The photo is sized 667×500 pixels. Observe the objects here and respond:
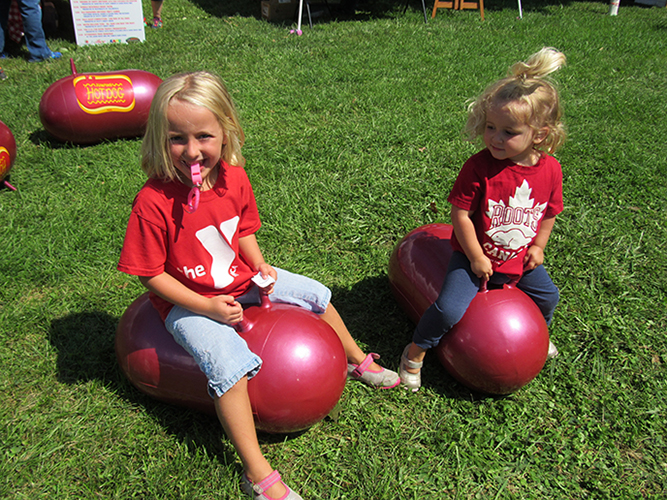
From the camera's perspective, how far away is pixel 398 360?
3.15 m

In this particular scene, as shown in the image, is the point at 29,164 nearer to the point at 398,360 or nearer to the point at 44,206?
the point at 44,206

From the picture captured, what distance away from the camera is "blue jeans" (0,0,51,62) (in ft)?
24.3

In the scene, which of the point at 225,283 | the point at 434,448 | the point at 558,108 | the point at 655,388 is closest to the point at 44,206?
the point at 225,283

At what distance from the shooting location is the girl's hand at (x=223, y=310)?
7.37 ft

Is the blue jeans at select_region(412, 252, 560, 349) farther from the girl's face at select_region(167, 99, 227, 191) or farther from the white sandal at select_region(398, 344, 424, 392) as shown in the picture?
the girl's face at select_region(167, 99, 227, 191)

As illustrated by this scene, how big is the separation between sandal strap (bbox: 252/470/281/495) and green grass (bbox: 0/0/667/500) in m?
0.13

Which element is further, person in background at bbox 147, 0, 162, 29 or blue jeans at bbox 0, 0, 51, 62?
person in background at bbox 147, 0, 162, 29

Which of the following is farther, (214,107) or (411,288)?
(411,288)

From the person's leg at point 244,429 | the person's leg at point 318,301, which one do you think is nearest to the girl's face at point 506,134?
the person's leg at point 318,301

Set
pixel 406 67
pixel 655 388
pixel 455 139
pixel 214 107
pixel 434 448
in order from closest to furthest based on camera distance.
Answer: pixel 214 107
pixel 434 448
pixel 655 388
pixel 455 139
pixel 406 67

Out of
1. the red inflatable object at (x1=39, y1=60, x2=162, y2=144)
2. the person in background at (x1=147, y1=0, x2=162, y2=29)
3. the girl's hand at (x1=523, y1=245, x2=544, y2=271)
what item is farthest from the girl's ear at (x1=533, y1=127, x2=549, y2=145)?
the person in background at (x1=147, y1=0, x2=162, y2=29)

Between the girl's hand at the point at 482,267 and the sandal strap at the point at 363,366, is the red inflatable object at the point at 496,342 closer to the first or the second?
the girl's hand at the point at 482,267

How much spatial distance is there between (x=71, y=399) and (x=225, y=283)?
3.94ft

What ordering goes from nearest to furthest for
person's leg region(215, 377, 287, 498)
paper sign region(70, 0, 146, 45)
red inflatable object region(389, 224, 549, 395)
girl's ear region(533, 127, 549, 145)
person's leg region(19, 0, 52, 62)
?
person's leg region(215, 377, 287, 498)
girl's ear region(533, 127, 549, 145)
red inflatable object region(389, 224, 549, 395)
person's leg region(19, 0, 52, 62)
paper sign region(70, 0, 146, 45)
